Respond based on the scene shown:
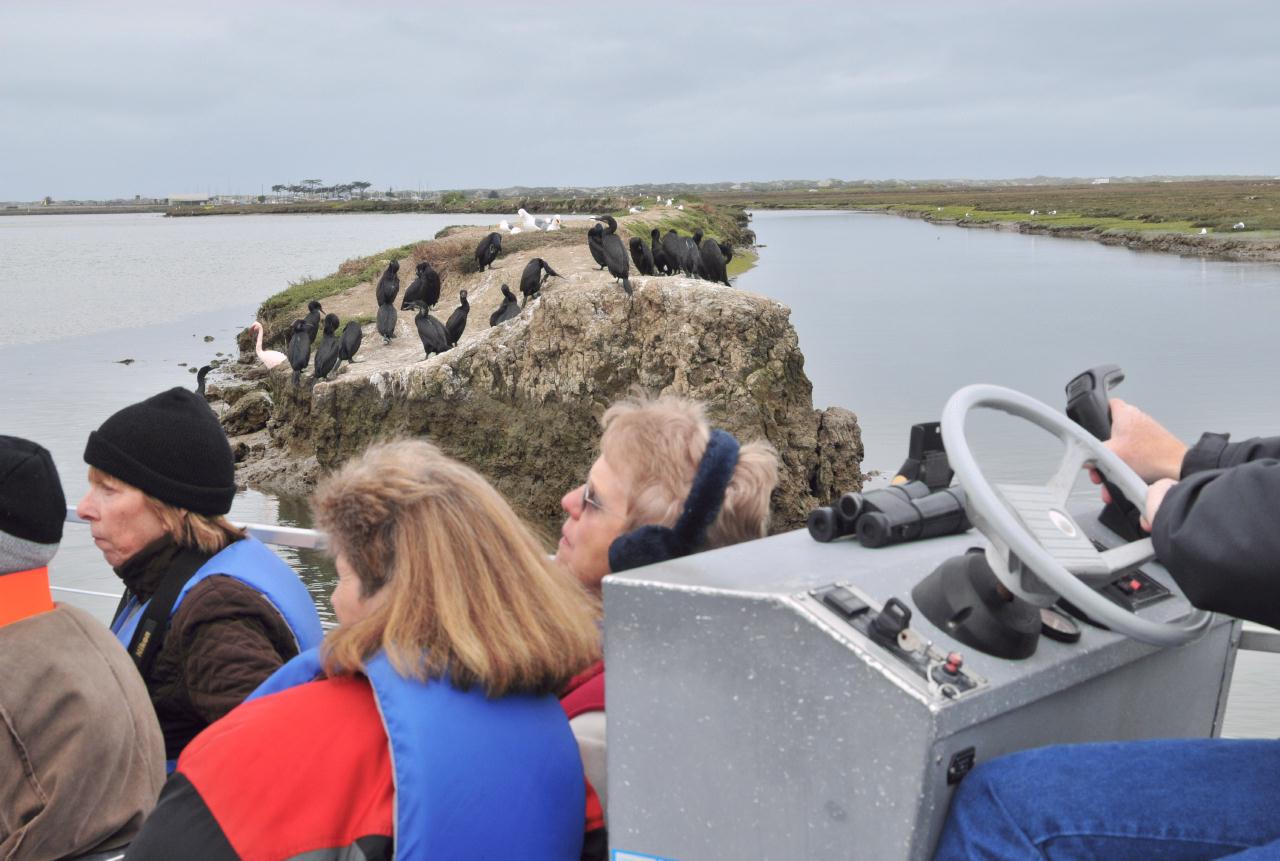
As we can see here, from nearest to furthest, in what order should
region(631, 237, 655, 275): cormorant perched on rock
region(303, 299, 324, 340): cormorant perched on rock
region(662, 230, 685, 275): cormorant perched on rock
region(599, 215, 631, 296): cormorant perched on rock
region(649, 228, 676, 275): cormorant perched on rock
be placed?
region(599, 215, 631, 296): cormorant perched on rock
region(303, 299, 324, 340): cormorant perched on rock
region(662, 230, 685, 275): cormorant perched on rock
region(649, 228, 676, 275): cormorant perched on rock
region(631, 237, 655, 275): cormorant perched on rock

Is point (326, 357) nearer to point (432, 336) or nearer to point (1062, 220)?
point (432, 336)

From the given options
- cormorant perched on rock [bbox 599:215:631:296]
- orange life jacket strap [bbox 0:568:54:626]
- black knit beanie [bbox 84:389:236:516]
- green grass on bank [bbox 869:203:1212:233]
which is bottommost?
green grass on bank [bbox 869:203:1212:233]

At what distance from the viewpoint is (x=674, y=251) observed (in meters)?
18.9

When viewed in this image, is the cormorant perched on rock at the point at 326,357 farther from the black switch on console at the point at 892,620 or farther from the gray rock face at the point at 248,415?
the black switch on console at the point at 892,620

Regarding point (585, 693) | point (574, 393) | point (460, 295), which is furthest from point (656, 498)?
point (460, 295)

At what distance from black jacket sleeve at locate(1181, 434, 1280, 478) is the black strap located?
193cm

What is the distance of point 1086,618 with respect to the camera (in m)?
1.80

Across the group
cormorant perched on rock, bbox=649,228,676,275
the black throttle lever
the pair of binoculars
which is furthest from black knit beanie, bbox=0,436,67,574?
cormorant perched on rock, bbox=649,228,676,275

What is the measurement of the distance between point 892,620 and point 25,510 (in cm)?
157

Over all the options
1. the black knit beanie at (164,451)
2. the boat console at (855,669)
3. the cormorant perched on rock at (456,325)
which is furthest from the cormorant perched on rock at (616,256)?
the boat console at (855,669)

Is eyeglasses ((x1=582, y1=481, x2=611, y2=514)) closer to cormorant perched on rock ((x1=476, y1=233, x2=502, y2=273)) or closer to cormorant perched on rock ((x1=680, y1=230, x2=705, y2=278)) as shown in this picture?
cormorant perched on rock ((x1=680, y1=230, x2=705, y2=278))

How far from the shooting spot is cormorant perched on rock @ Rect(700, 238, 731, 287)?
18.2 meters

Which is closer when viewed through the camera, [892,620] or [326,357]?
[892,620]

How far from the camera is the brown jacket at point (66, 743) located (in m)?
2.07
